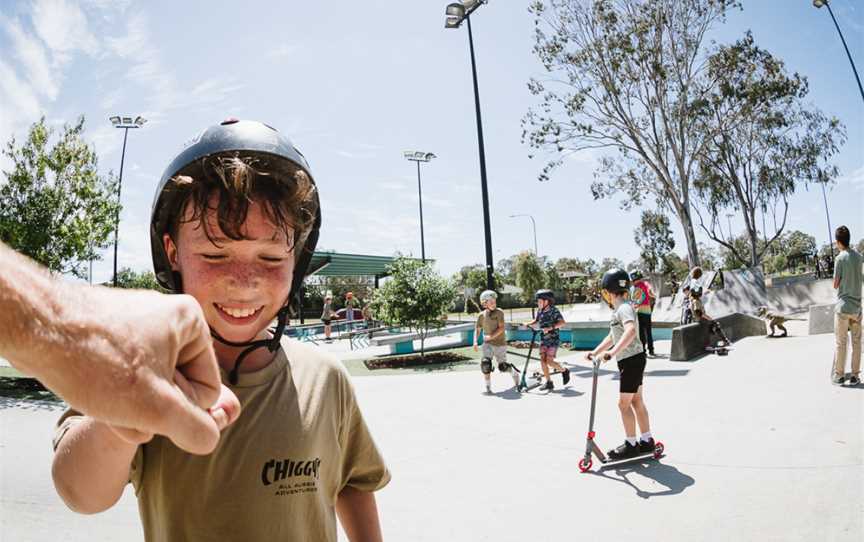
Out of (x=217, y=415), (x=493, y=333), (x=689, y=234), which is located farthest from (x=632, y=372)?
(x=689, y=234)

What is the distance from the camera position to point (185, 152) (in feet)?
4.78

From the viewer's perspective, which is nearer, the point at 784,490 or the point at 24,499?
the point at 784,490

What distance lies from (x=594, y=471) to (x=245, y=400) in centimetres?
456

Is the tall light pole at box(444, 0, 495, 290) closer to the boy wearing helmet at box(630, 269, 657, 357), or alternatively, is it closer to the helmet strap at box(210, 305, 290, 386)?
the boy wearing helmet at box(630, 269, 657, 357)

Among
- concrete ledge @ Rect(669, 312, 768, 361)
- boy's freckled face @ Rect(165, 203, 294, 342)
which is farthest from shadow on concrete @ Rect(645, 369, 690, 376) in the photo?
boy's freckled face @ Rect(165, 203, 294, 342)

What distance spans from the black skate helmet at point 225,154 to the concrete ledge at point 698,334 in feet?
37.5

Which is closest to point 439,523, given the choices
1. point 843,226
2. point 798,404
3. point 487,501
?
point 487,501

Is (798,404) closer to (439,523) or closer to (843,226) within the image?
(843,226)

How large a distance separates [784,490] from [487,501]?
2496mm

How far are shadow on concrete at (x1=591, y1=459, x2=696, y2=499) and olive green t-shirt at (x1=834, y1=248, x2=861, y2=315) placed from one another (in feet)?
14.8

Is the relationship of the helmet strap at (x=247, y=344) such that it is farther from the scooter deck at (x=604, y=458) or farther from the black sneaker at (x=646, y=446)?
the black sneaker at (x=646, y=446)

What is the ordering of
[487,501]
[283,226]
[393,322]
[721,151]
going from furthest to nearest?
1. [721,151]
2. [393,322]
3. [487,501]
4. [283,226]

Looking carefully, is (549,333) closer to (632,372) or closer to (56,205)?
(632,372)

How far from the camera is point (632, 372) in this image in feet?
17.1
